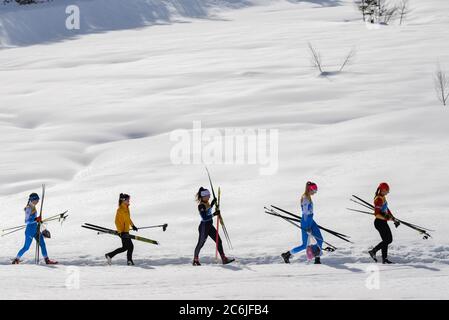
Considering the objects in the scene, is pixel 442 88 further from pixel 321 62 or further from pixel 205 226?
pixel 205 226

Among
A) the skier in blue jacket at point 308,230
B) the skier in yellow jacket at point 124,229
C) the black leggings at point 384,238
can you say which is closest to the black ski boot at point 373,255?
the black leggings at point 384,238

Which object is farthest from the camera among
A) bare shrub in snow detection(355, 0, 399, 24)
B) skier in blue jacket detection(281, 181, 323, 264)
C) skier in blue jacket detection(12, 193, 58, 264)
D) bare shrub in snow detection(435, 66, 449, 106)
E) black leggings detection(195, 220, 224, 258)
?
bare shrub in snow detection(355, 0, 399, 24)

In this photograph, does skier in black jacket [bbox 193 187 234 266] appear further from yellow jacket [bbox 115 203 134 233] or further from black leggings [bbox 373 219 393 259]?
black leggings [bbox 373 219 393 259]

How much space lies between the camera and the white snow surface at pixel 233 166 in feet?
29.2

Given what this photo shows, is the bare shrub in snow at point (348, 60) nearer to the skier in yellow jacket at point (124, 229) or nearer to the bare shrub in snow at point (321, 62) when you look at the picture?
the bare shrub in snow at point (321, 62)

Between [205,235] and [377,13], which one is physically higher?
[377,13]

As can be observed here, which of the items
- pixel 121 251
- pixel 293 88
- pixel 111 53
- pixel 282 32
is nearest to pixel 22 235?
pixel 121 251

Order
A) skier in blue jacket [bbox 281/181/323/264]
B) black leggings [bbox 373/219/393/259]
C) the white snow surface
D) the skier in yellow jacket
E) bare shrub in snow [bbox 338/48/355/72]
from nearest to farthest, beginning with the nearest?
the white snow surface → black leggings [bbox 373/219/393/259] → skier in blue jacket [bbox 281/181/323/264] → the skier in yellow jacket → bare shrub in snow [bbox 338/48/355/72]

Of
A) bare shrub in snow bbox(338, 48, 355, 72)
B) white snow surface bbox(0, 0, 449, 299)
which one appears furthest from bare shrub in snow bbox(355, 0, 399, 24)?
bare shrub in snow bbox(338, 48, 355, 72)

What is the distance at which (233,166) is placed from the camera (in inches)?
613

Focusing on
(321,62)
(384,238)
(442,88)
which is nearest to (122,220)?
(384,238)

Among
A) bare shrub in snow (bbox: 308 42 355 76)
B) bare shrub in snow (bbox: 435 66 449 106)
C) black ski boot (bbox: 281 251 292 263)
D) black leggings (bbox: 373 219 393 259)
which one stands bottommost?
black ski boot (bbox: 281 251 292 263)

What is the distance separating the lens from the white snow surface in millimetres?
8914

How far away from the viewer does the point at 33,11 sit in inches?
1852
